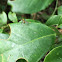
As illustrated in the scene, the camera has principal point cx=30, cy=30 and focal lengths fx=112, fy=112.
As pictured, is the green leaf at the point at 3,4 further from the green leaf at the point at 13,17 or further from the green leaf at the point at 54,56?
the green leaf at the point at 54,56

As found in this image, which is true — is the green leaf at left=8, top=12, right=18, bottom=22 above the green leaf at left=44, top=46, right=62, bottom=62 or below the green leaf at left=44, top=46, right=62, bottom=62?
above

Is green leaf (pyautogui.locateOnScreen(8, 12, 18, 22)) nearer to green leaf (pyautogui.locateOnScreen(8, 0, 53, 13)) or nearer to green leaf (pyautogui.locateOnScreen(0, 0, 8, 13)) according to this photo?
green leaf (pyautogui.locateOnScreen(8, 0, 53, 13))

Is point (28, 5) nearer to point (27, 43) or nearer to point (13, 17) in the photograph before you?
point (13, 17)

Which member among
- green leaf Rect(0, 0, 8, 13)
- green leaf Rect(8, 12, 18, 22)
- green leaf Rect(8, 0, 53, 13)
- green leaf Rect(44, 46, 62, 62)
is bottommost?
green leaf Rect(44, 46, 62, 62)

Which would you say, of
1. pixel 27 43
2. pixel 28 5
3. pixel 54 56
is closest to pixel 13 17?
pixel 28 5

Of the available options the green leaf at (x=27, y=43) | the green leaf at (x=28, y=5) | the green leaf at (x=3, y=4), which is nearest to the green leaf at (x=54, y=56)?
the green leaf at (x=27, y=43)

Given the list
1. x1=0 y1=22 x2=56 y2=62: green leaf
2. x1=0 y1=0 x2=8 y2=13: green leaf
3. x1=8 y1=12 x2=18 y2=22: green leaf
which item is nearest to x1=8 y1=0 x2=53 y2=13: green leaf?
x1=8 y1=12 x2=18 y2=22: green leaf
